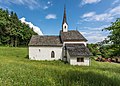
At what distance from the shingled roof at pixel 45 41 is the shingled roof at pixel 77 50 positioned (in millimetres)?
3327

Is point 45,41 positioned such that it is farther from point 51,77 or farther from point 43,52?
point 51,77

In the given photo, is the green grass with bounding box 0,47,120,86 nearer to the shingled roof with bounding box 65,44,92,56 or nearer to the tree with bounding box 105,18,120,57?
the tree with bounding box 105,18,120,57

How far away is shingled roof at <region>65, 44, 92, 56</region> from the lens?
3122cm

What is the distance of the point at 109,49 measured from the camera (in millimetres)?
8477

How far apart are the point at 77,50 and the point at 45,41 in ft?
31.4

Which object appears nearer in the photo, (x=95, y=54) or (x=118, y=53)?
(x=118, y=53)

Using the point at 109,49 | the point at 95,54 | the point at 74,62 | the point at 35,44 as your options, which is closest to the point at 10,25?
the point at 35,44

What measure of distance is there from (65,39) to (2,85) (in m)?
30.5

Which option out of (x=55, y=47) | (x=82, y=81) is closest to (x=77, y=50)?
(x=55, y=47)

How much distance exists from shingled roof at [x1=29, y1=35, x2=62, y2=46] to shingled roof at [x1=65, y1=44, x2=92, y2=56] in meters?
3.33

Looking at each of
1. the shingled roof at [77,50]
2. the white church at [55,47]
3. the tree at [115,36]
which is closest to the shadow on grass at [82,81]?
the tree at [115,36]

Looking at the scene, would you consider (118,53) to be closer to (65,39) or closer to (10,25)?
(65,39)

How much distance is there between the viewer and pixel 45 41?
36.8m

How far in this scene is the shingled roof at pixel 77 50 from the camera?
31.2m
